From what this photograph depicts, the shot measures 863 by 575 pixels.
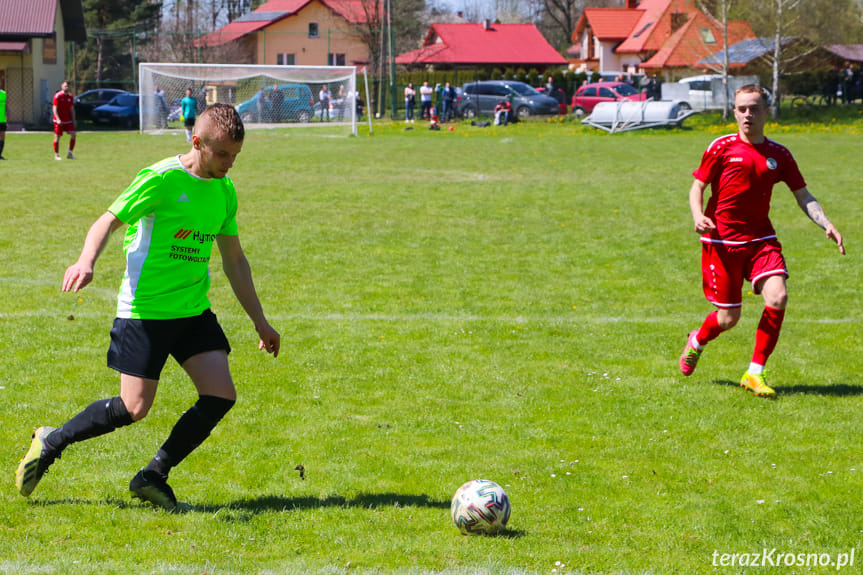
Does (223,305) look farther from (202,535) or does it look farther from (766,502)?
(766,502)

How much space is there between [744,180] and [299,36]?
61.3m

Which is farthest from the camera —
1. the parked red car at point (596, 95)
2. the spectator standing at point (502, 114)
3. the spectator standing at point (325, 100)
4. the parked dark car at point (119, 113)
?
the parked red car at point (596, 95)

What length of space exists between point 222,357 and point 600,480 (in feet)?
6.66

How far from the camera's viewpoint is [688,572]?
13.0ft

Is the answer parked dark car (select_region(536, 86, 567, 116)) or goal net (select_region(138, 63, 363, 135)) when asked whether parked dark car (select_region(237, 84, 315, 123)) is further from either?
parked dark car (select_region(536, 86, 567, 116))

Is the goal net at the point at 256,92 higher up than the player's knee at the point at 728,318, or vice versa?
the goal net at the point at 256,92

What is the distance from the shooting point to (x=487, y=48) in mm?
76000

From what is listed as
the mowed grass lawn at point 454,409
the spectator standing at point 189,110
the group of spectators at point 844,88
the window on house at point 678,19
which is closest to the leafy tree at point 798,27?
the group of spectators at point 844,88

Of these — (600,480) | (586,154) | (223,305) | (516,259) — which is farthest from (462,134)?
(600,480)

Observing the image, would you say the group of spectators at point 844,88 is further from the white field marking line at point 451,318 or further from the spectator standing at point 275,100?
the white field marking line at point 451,318

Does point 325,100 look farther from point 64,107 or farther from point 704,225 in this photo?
point 704,225

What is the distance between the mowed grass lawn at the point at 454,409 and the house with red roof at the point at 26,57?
1147 inches

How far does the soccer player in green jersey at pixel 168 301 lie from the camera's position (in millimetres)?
4172

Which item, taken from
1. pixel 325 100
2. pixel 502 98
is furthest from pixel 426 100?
pixel 325 100
